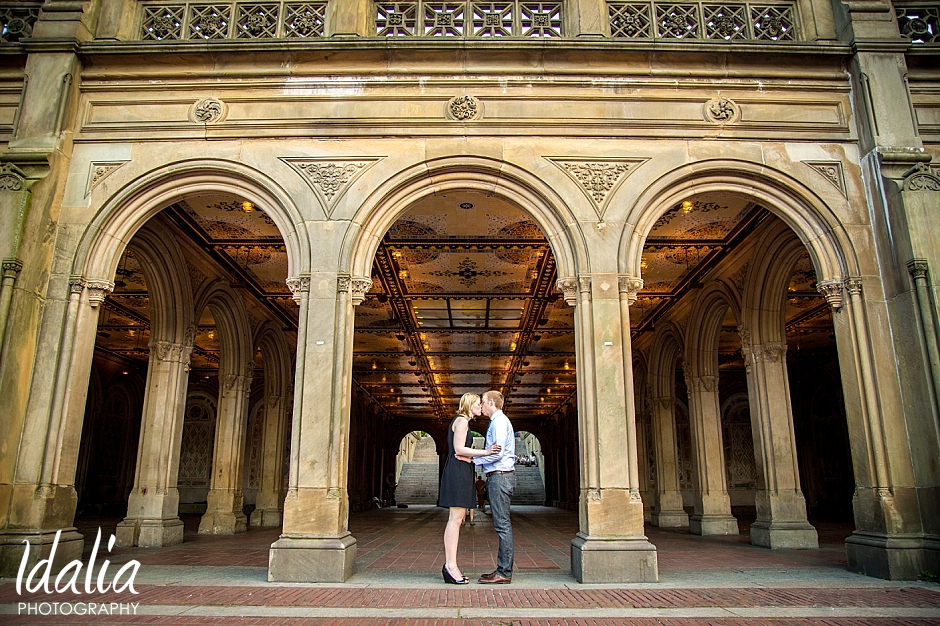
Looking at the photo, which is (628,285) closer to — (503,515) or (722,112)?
(722,112)

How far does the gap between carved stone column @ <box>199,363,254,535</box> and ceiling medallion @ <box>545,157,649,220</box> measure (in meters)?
9.00

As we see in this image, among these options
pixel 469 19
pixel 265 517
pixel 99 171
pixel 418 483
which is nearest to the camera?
pixel 99 171

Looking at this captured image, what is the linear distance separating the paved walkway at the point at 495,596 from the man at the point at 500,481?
0.74ft

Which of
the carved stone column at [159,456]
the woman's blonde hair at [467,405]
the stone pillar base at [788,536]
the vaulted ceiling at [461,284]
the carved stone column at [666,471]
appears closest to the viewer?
the woman's blonde hair at [467,405]

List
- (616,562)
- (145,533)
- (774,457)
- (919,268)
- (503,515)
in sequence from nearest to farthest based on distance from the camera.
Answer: (503,515) < (616,562) < (919,268) < (145,533) < (774,457)

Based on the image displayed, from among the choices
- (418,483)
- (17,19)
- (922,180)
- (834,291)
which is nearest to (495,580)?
(834,291)

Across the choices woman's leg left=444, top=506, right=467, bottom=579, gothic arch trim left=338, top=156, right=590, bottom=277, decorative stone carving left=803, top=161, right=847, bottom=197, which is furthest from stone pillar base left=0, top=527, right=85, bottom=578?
decorative stone carving left=803, top=161, right=847, bottom=197

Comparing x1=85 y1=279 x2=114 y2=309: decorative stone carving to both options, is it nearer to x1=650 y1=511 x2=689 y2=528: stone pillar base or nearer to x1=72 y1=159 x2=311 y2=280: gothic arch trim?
x1=72 y1=159 x2=311 y2=280: gothic arch trim

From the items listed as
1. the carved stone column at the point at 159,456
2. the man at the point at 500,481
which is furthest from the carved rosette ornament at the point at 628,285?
the carved stone column at the point at 159,456

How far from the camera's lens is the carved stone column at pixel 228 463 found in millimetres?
12445

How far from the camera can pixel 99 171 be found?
8023 millimetres

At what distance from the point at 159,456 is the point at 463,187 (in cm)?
707

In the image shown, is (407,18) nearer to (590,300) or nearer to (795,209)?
(590,300)

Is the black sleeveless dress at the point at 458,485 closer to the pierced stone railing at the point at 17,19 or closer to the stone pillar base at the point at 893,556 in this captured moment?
the stone pillar base at the point at 893,556
